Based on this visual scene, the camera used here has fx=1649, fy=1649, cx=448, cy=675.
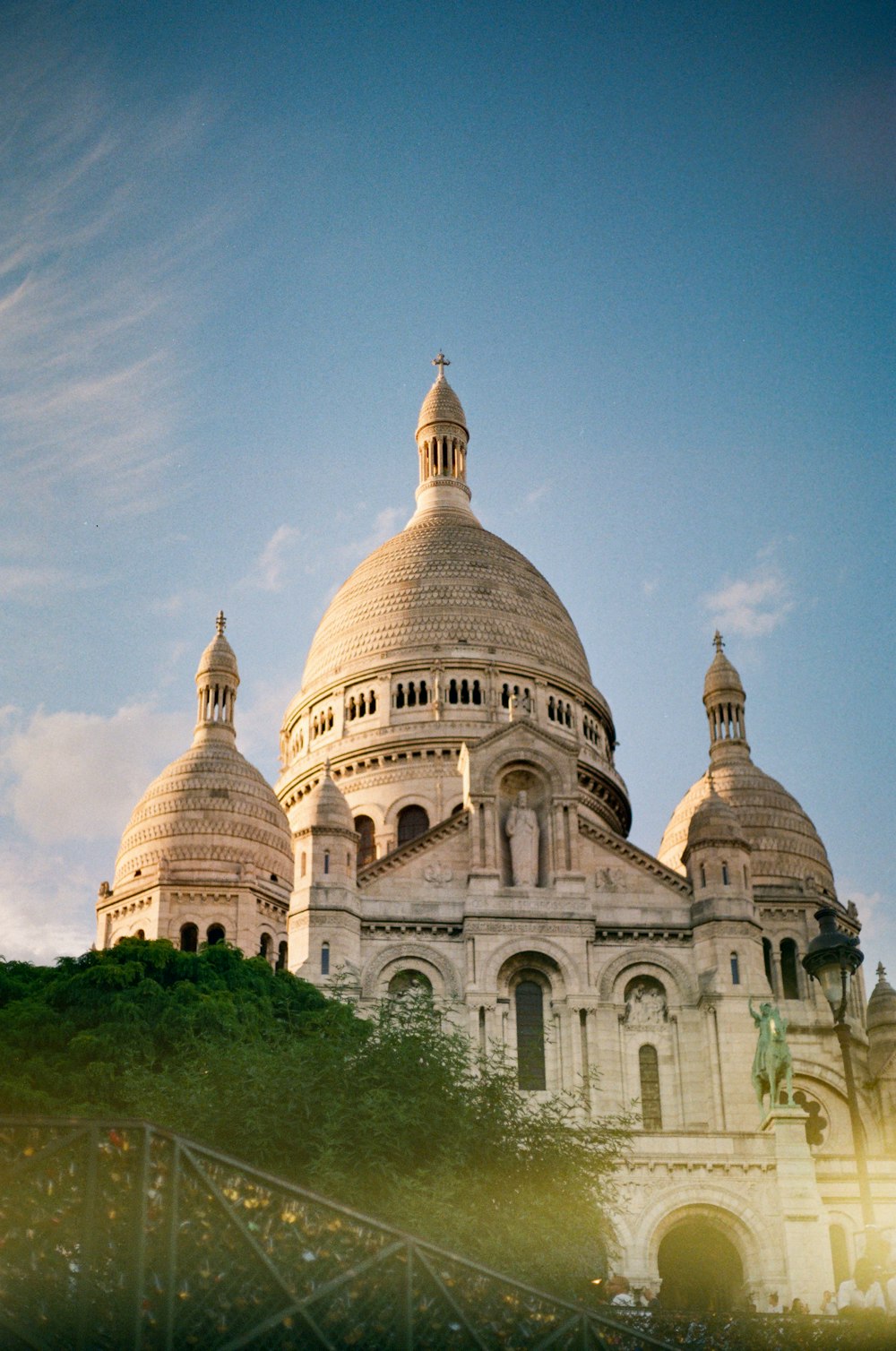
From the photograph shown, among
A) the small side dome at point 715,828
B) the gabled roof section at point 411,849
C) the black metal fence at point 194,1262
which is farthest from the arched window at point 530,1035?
the black metal fence at point 194,1262

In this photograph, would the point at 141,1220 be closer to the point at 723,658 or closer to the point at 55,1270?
the point at 55,1270

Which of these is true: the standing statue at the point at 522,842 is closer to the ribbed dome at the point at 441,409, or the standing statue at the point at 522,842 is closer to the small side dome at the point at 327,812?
the small side dome at the point at 327,812

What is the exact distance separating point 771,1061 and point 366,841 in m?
23.5

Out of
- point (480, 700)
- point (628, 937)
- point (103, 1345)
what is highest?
point (480, 700)

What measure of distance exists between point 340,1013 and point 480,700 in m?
27.4

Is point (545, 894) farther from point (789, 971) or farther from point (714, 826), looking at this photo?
point (789, 971)

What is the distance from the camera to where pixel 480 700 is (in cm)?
6359

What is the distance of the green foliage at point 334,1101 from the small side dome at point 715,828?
41.7 feet

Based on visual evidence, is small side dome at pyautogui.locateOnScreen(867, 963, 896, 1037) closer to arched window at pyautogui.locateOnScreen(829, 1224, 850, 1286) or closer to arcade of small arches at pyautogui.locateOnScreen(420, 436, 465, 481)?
arched window at pyautogui.locateOnScreen(829, 1224, 850, 1286)

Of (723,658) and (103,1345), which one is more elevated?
(723,658)

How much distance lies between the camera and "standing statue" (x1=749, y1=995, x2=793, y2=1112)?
40.3 meters

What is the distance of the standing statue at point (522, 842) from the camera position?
48.4m

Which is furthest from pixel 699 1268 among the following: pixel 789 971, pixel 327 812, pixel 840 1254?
pixel 789 971

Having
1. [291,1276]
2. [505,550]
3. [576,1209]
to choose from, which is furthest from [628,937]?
[291,1276]
